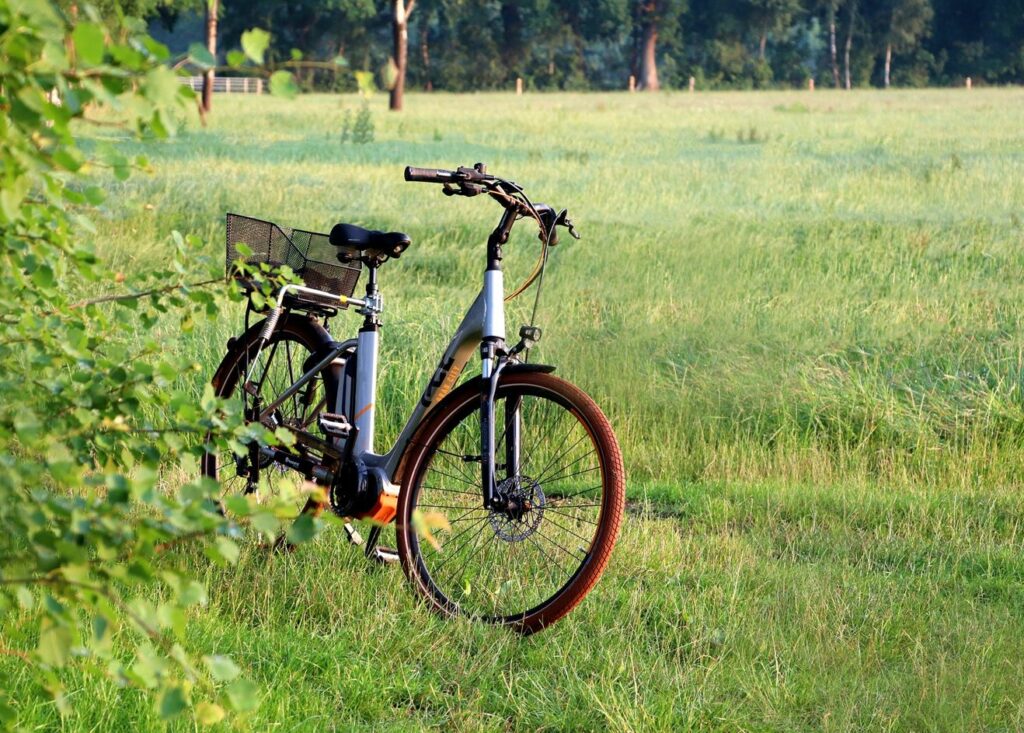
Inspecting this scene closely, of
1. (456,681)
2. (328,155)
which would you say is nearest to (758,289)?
(456,681)

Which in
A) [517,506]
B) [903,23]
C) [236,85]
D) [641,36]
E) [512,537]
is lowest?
[512,537]

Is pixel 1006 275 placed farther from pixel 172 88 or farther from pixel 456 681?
pixel 172 88

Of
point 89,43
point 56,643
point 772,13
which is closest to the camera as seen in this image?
point 89,43

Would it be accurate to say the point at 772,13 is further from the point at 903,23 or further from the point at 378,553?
the point at 378,553

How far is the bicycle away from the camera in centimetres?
399

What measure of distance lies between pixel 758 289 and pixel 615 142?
16601mm

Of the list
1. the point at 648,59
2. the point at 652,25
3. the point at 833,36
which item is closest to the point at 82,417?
the point at 652,25

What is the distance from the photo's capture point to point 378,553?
451 centimetres

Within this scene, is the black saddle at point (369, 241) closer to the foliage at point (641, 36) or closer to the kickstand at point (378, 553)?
the kickstand at point (378, 553)

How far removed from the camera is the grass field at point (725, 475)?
3.70 m

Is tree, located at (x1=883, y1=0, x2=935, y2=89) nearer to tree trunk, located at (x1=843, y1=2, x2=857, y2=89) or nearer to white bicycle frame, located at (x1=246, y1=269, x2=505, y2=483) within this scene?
tree trunk, located at (x1=843, y1=2, x2=857, y2=89)

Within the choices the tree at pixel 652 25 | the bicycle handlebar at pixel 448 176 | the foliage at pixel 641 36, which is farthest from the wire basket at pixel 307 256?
the tree at pixel 652 25

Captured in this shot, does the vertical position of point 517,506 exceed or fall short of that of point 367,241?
it falls short

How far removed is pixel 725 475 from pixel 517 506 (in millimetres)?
2495
